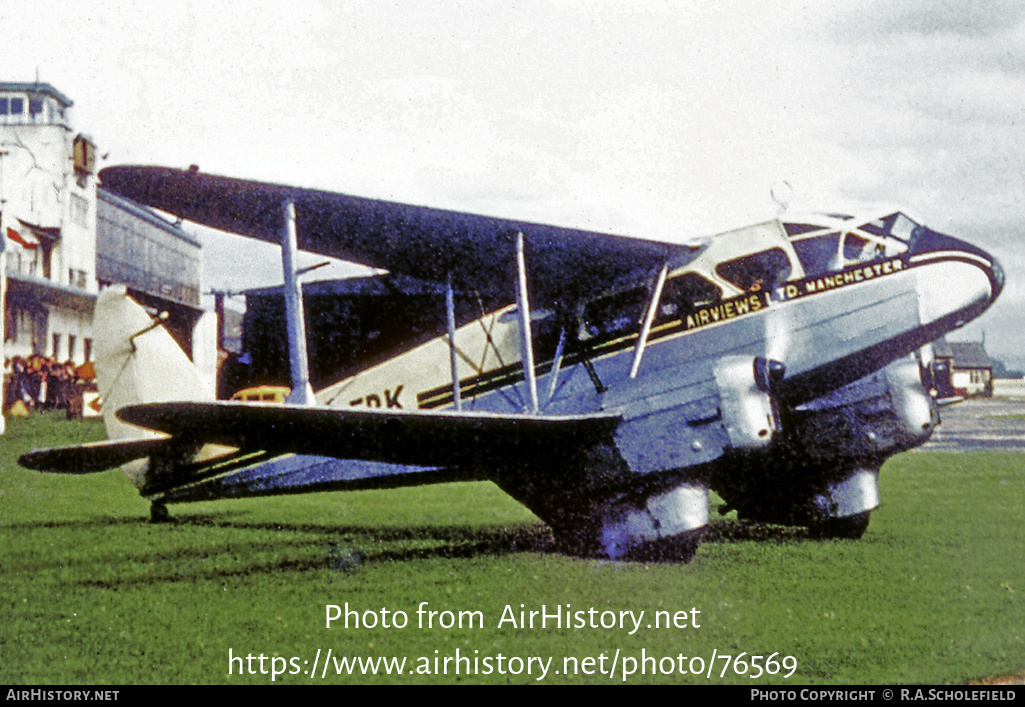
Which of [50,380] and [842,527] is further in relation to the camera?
[50,380]

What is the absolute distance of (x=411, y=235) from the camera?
5.74 meters

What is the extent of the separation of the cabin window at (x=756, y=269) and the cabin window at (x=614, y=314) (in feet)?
1.98

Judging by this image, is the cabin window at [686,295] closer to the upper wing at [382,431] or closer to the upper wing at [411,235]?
the upper wing at [411,235]

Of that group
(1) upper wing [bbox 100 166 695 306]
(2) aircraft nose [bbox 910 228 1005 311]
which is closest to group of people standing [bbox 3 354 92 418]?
(1) upper wing [bbox 100 166 695 306]

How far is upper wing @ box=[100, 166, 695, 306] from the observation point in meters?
5.05

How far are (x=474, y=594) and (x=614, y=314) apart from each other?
2226 millimetres

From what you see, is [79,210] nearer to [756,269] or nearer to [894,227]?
[756,269]

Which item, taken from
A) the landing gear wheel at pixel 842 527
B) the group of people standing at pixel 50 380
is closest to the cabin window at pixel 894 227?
the landing gear wheel at pixel 842 527

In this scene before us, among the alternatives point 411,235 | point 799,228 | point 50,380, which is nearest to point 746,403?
point 799,228

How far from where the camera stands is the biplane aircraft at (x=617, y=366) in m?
5.26

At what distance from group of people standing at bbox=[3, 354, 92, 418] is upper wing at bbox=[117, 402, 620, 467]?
3.53 m

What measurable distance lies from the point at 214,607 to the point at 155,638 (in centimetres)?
61

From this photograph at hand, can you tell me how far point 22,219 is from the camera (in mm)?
6352

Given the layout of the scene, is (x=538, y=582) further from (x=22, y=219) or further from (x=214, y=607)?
(x=22, y=219)
